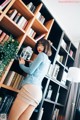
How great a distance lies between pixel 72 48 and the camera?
13.2 ft

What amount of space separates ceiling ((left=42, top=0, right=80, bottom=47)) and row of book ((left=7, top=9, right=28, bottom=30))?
83 centimetres

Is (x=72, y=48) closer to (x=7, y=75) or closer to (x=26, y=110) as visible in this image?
(x=7, y=75)

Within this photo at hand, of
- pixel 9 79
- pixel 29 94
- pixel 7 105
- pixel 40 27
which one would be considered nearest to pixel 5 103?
pixel 7 105

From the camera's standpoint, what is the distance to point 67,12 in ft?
10.3

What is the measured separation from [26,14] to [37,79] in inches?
46.5

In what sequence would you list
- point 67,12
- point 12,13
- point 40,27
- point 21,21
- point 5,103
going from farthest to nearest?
point 67,12 < point 40,27 < point 21,21 < point 12,13 < point 5,103

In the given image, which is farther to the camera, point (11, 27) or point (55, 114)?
point (55, 114)

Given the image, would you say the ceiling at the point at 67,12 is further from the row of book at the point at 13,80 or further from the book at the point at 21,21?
the row of book at the point at 13,80

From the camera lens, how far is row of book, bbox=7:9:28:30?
2.29 m

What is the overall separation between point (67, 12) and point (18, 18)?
1.23 m

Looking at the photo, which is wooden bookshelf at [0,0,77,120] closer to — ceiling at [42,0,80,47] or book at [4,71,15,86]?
book at [4,71,15,86]

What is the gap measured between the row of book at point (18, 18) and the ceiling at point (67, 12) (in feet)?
2.73

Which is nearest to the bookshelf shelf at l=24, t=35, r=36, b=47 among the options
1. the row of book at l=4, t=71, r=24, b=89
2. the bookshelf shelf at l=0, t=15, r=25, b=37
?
the bookshelf shelf at l=0, t=15, r=25, b=37

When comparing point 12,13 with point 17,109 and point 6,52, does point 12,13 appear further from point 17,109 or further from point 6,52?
point 17,109
